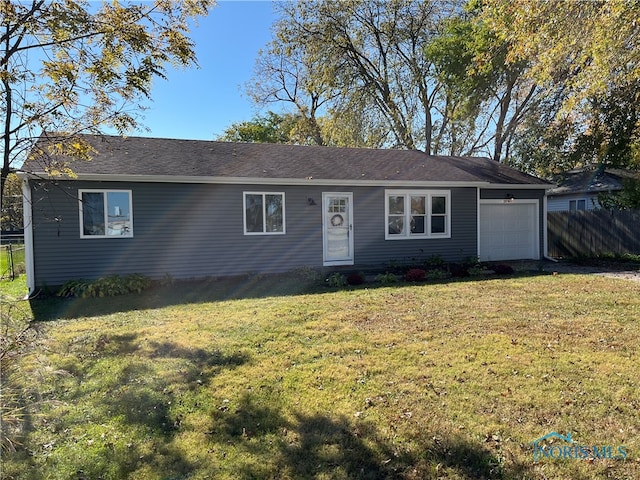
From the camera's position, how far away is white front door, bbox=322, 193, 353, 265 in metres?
11.9

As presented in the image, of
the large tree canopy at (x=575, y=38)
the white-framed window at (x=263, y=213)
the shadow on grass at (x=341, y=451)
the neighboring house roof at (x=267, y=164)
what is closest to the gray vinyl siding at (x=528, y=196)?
the neighboring house roof at (x=267, y=164)

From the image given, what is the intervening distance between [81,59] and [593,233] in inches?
679

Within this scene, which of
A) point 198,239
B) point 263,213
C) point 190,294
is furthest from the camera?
point 263,213

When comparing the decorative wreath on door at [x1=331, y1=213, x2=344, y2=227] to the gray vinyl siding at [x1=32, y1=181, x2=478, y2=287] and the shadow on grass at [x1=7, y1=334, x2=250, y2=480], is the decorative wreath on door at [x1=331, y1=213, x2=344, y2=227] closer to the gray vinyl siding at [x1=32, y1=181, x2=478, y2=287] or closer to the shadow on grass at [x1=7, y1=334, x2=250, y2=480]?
the gray vinyl siding at [x1=32, y1=181, x2=478, y2=287]

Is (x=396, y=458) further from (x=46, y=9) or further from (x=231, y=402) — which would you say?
(x=46, y=9)

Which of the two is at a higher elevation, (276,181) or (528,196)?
(276,181)

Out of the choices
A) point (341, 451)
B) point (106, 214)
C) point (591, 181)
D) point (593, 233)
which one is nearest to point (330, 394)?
point (341, 451)

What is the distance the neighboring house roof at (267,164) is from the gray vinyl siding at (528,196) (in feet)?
1.14

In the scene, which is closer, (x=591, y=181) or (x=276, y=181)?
(x=276, y=181)

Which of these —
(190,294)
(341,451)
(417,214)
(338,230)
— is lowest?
(341,451)

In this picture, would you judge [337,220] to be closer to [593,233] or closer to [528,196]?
[528,196]

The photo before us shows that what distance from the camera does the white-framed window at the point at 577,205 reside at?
21.3 m

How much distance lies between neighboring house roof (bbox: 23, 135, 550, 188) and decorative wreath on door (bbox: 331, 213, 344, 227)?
1108 mm

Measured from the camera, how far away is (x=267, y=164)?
1186cm
